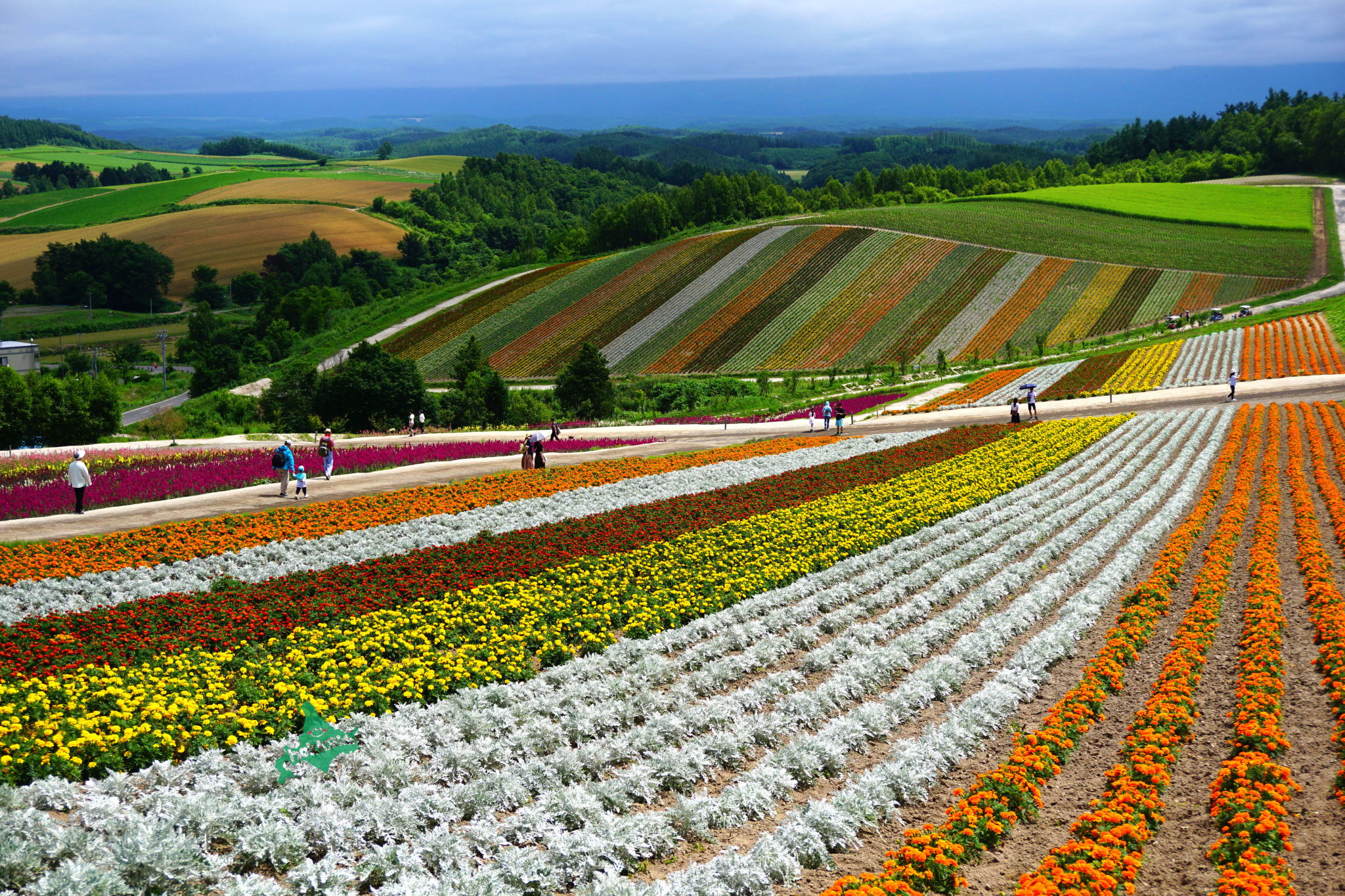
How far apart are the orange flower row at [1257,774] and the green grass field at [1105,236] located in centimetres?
9223

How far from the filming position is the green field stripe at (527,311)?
9125 centimetres

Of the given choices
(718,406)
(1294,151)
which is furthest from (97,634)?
(1294,151)

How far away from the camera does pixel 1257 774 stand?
10.9 m

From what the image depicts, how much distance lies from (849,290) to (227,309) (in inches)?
4465

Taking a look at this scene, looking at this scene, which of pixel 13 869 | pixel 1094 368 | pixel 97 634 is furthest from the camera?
pixel 1094 368

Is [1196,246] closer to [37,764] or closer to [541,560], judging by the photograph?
[541,560]

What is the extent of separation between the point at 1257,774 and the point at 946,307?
8174 cm

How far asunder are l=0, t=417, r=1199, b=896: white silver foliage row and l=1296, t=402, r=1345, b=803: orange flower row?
6.80 m

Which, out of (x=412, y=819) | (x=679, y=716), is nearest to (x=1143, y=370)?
(x=679, y=716)

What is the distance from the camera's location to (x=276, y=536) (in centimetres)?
2214

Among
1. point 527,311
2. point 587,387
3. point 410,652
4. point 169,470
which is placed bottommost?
point 587,387

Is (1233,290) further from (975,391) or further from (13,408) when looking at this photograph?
(13,408)

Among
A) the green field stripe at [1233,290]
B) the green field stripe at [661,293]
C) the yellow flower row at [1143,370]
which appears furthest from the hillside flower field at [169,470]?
the green field stripe at [1233,290]

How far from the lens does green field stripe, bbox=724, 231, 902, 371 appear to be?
82938 mm
